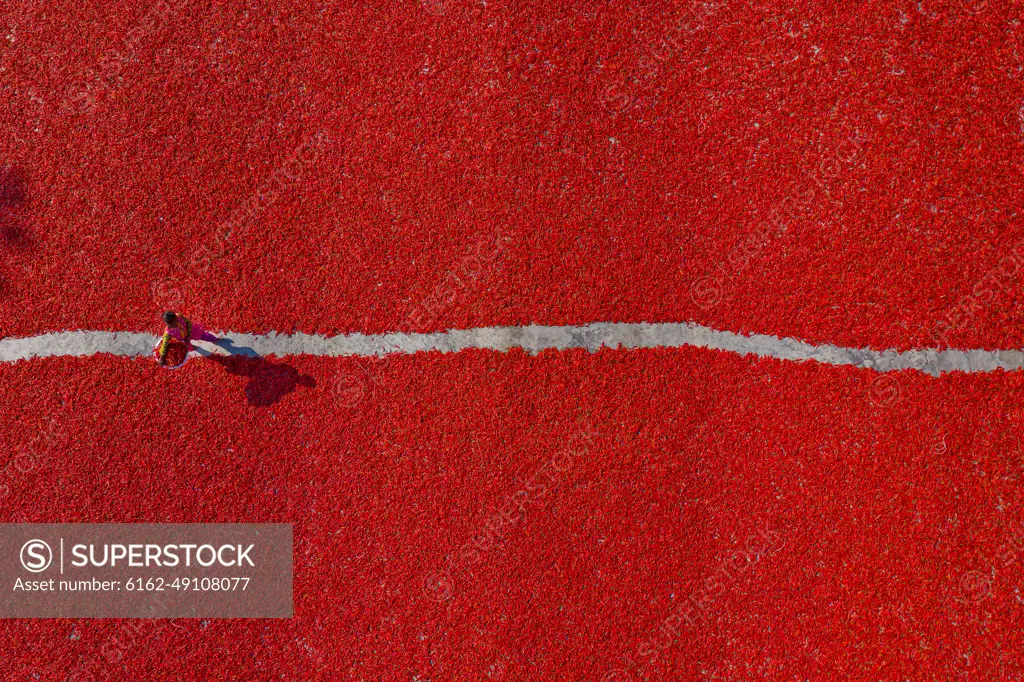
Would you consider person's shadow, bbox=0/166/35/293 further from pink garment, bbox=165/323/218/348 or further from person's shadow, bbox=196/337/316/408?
person's shadow, bbox=196/337/316/408

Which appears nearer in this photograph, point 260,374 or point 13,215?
point 260,374

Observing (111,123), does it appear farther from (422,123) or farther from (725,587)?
(725,587)

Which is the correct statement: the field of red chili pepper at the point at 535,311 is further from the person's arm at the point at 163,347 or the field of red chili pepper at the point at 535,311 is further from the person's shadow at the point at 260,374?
the person's arm at the point at 163,347

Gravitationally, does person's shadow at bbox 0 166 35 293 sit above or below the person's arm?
above

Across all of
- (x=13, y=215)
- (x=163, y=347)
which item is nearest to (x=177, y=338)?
(x=163, y=347)

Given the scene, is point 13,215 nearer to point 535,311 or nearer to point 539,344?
point 535,311

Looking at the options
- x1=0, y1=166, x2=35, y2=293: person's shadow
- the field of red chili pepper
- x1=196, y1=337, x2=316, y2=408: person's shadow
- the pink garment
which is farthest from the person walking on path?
x1=0, y1=166, x2=35, y2=293: person's shadow

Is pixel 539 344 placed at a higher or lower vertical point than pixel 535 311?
lower
